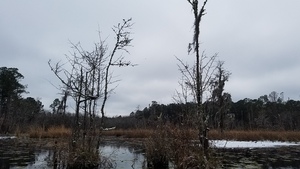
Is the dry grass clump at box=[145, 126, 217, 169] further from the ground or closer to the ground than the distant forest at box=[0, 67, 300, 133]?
closer to the ground

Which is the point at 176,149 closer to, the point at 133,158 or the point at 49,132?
the point at 133,158

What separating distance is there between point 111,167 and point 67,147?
1.43 meters

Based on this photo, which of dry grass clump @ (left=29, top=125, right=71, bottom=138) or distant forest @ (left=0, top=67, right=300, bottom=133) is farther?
distant forest @ (left=0, top=67, right=300, bottom=133)

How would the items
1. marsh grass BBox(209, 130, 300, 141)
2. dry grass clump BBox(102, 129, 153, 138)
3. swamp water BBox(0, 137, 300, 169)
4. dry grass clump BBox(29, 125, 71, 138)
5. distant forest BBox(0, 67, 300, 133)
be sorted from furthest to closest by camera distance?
distant forest BBox(0, 67, 300, 133) → dry grass clump BBox(102, 129, 153, 138) → marsh grass BBox(209, 130, 300, 141) → dry grass clump BBox(29, 125, 71, 138) → swamp water BBox(0, 137, 300, 169)

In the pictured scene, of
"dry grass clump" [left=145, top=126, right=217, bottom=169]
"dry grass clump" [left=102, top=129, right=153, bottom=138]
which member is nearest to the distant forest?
"dry grass clump" [left=102, top=129, right=153, bottom=138]

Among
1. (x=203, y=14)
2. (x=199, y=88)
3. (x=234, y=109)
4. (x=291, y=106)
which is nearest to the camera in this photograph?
(x=199, y=88)

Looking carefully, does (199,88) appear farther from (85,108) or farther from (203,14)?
(85,108)

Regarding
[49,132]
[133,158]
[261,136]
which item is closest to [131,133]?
[49,132]

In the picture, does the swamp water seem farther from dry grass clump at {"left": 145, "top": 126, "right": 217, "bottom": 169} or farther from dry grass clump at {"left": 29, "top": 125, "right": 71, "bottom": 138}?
dry grass clump at {"left": 29, "top": 125, "right": 71, "bottom": 138}

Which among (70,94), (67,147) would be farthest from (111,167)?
(70,94)

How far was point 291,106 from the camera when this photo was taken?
6656cm

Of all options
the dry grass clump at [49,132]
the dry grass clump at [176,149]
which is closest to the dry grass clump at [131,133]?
the dry grass clump at [49,132]

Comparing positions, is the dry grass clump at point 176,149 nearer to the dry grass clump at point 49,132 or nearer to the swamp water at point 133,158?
the swamp water at point 133,158

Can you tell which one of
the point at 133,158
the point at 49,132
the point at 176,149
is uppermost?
the point at 49,132
